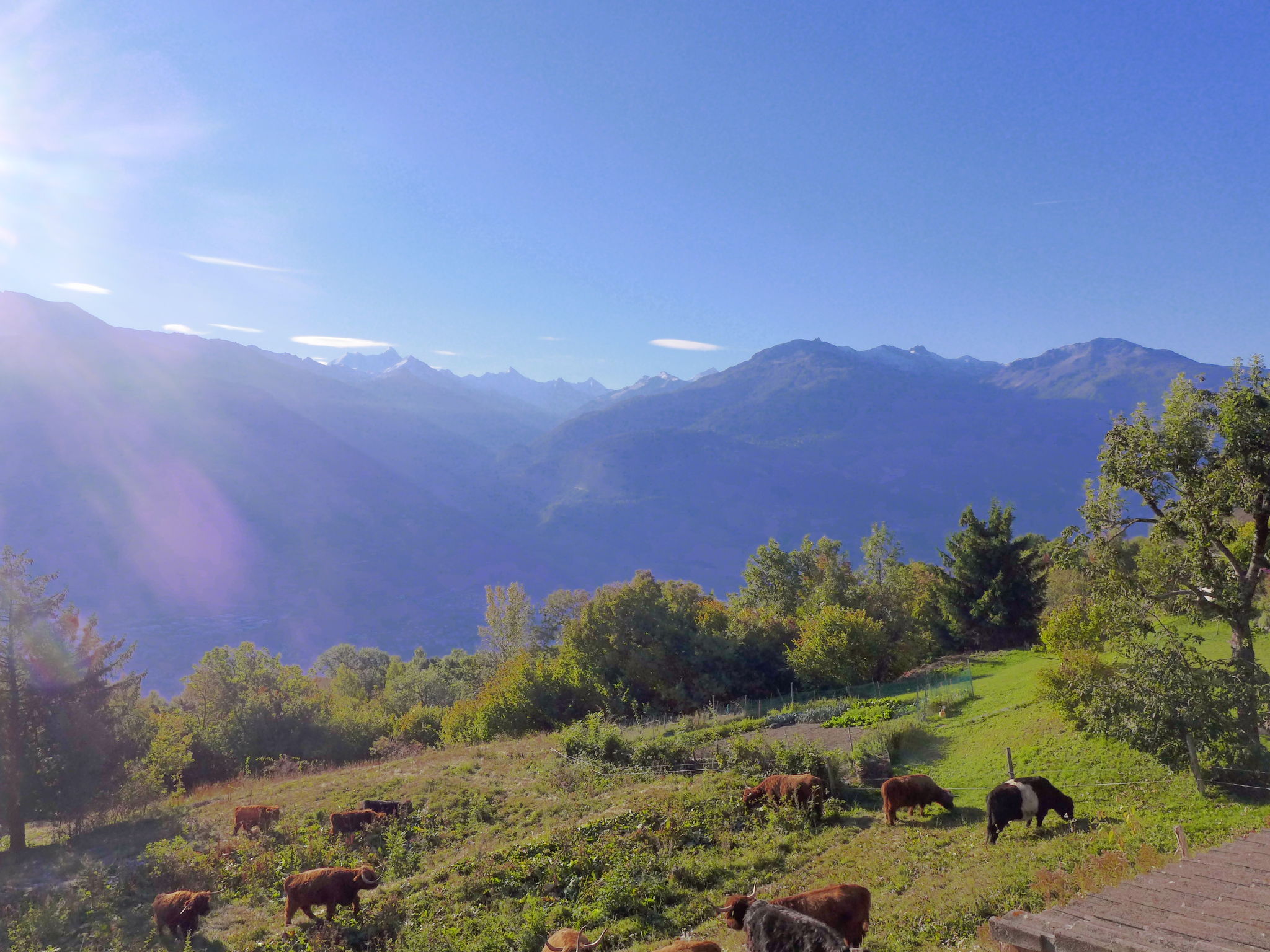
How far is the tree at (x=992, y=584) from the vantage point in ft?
147

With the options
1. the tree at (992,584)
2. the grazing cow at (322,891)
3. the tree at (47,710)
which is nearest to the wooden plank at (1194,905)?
the grazing cow at (322,891)

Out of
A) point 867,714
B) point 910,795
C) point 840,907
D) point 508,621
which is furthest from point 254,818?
point 508,621

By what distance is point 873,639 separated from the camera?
36.9m

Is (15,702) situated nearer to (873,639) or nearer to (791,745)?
(791,745)

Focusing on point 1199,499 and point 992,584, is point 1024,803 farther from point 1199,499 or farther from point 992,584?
point 992,584

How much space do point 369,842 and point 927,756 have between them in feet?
53.2

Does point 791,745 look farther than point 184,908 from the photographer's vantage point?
Yes

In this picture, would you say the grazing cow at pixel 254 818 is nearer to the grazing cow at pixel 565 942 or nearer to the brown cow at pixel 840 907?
the grazing cow at pixel 565 942

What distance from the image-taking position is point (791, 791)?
16.2 meters

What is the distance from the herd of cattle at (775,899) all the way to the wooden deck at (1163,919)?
186 centimetres

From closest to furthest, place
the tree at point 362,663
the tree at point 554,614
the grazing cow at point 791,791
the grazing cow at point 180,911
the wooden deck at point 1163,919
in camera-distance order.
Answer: the wooden deck at point 1163,919 → the grazing cow at point 180,911 → the grazing cow at point 791,791 → the tree at point 554,614 → the tree at point 362,663

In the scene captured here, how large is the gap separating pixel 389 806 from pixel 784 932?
15793 millimetres

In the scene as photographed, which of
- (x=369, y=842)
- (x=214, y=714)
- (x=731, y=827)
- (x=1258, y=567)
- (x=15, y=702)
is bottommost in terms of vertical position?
(x=214, y=714)

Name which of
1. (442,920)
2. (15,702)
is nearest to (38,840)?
(15,702)
